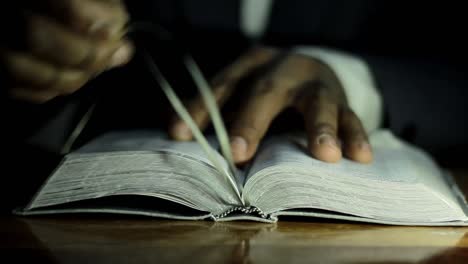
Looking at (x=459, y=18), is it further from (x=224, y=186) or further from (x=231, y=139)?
(x=224, y=186)

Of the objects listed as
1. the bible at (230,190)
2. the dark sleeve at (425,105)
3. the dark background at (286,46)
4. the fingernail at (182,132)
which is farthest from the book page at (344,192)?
the dark sleeve at (425,105)

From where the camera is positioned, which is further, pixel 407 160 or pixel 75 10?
pixel 407 160

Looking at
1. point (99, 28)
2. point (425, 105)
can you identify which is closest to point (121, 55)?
point (99, 28)

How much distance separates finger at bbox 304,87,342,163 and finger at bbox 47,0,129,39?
0.36 meters

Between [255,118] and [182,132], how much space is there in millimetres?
130

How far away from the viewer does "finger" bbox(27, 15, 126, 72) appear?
57 cm

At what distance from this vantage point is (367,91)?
117 centimetres

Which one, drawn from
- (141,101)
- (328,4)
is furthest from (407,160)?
Result: (328,4)

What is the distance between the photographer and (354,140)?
0.87 m

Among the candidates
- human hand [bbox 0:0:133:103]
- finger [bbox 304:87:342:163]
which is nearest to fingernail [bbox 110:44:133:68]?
human hand [bbox 0:0:133:103]

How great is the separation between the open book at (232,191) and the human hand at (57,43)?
6.0 inches

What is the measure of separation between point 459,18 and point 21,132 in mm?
1177

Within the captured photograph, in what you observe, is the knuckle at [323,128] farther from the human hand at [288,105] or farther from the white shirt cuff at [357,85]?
the white shirt cuff at [357,85]

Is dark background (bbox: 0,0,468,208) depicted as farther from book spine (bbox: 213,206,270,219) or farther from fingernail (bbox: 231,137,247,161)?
book spine (bbox: 213,206,270,219)
